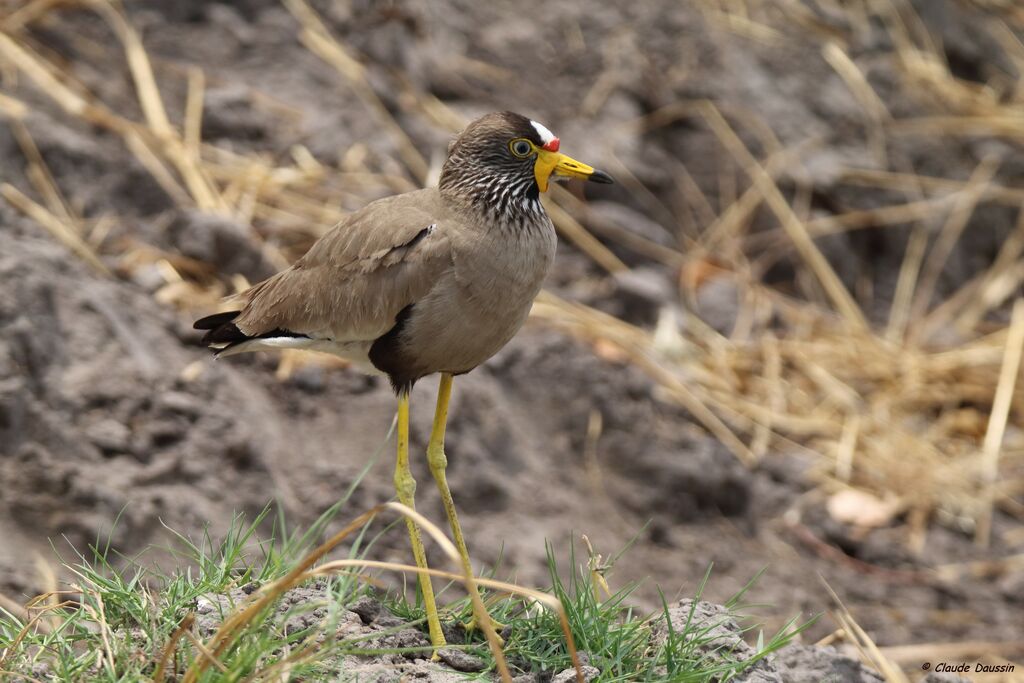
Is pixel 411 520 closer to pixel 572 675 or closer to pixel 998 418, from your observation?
pixel 572 675

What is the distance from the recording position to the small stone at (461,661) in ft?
9.74

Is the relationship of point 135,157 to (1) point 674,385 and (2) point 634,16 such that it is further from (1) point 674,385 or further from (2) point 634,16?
(2) point 634,16

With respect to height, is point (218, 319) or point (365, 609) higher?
point (218, 319)

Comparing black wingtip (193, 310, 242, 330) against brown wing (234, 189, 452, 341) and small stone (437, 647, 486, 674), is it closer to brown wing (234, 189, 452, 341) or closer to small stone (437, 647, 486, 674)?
brown wing (234, 189, 452, 341)

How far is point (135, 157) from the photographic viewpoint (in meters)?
5.46

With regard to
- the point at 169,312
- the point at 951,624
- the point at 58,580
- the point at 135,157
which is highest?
the point at 135,157

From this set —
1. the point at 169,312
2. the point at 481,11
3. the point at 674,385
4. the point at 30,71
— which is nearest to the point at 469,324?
the point at 169,312

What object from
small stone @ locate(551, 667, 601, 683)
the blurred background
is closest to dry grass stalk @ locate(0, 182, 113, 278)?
the blurred background

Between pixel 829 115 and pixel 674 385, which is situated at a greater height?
pixel 829 115

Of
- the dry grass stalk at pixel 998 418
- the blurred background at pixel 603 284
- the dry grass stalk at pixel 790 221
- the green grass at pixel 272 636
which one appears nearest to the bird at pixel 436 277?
the green grass at pixel 272 636

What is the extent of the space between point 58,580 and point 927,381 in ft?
14.8

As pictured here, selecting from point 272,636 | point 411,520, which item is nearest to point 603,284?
point 411,520

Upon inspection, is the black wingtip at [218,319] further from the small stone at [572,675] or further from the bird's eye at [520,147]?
the small stone at [572,675]

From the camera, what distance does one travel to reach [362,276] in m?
3.41
